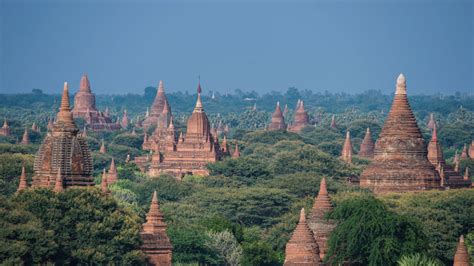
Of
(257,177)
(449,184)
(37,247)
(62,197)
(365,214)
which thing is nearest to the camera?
(37,247)

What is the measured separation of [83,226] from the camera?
2126 inches

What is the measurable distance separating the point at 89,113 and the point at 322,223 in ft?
360

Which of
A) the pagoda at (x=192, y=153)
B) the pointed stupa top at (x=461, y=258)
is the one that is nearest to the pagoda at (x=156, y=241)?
the pointed stupa top at (x=461, y=258)

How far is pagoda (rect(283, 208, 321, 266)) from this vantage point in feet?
178

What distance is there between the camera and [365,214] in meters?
58.2

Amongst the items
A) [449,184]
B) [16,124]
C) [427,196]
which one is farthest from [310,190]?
[16,124]

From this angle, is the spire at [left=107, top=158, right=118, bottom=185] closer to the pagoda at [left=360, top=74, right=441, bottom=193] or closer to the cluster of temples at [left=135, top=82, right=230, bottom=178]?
the cluster of temples at [left=135, top=82, right=230, bottom=178]

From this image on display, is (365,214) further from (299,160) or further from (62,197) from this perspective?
(299,160)

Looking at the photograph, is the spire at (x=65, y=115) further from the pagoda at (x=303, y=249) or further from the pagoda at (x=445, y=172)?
the pagoda at (x=445, y=172)

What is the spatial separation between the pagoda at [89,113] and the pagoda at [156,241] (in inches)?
4185

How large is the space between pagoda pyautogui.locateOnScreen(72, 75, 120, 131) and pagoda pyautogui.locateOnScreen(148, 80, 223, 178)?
5254 centimetres

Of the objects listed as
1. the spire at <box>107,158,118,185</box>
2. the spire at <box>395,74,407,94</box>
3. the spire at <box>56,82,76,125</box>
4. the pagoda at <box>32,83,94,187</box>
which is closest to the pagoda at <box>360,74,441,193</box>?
the spire at <box>395,74,407,94</box>

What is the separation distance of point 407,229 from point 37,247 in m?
11.5

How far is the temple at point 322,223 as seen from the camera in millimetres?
57812
